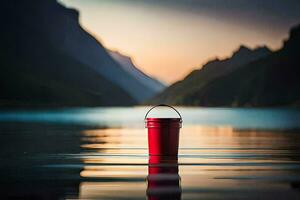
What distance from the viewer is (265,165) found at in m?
11.7

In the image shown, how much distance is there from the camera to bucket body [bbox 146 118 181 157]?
1258 centimetres

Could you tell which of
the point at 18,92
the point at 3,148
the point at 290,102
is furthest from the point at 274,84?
the point at 3,148

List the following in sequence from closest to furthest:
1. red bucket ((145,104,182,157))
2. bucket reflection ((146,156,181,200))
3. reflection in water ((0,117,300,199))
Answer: bucket reflection ((146,156,181,200)), reflection in water ((0,117,300,199)), red bucket ((145,104,182,157))

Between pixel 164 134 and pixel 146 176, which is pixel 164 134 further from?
pixel 146 176

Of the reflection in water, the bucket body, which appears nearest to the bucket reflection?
the reflection in water

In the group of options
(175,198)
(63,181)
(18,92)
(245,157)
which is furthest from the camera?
(18,92)

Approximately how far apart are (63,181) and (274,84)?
193444mm

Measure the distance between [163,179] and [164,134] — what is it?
3.69 metres

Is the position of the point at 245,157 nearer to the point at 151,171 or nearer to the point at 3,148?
the point at 151,171

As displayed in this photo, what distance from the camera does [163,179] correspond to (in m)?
8.95

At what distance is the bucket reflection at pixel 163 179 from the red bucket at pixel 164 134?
0.16 metres

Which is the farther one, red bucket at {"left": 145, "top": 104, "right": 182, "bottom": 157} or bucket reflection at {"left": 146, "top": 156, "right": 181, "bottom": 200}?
red bucket at {"left": 145, "top": 104, "right": 182, "bottom": 157}

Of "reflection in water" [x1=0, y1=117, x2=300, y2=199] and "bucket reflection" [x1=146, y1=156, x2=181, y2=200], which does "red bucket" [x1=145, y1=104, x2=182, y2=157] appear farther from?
"reflection in water" [x1=0, y1=117, x2=300, y2=199]

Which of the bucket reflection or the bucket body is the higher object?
the bucket body
